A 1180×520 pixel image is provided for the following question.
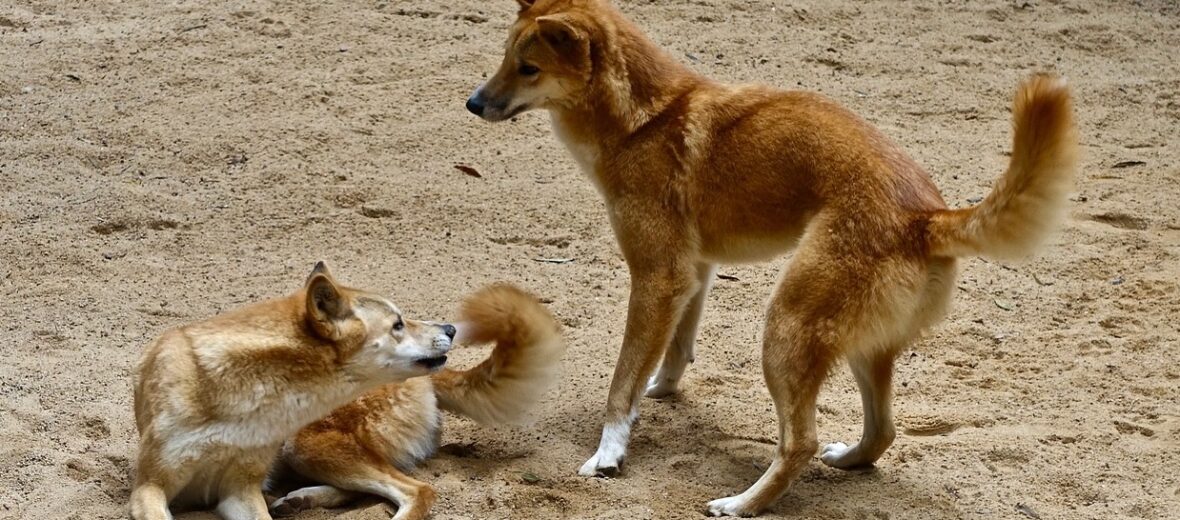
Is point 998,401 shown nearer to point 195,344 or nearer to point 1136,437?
point 1136,437

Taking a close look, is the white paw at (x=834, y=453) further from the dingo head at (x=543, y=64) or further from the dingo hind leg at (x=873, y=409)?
the dingo head at (x=543, y=64)

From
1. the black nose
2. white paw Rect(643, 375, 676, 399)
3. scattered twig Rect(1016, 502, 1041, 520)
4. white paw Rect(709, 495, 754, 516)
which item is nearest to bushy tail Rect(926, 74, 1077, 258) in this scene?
scattered twig Rect(1016, 502, 1041, 520)

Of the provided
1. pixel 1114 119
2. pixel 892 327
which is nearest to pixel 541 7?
pixel 892 327

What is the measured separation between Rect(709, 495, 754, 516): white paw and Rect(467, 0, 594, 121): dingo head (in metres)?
1.69

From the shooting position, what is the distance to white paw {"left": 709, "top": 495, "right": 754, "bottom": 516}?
4.78m

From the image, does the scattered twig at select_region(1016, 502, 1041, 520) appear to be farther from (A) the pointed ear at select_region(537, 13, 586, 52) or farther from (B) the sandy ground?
(A) the pointed ear at select_region(537, 13, 586, 52)

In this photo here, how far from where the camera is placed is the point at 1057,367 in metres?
5.94

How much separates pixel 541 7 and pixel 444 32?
11.6 feet

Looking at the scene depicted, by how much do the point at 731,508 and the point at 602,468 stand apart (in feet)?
1.85

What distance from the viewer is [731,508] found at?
4781 millimetres

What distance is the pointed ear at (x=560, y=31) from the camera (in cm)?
541

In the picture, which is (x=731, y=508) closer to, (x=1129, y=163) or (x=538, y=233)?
(x=538, y=233)

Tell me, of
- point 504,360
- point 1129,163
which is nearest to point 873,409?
point 504,360

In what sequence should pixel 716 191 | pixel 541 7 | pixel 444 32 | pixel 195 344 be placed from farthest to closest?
pixel 444 32
pixel 541 7
pixel 716 191
pixel 195 344
